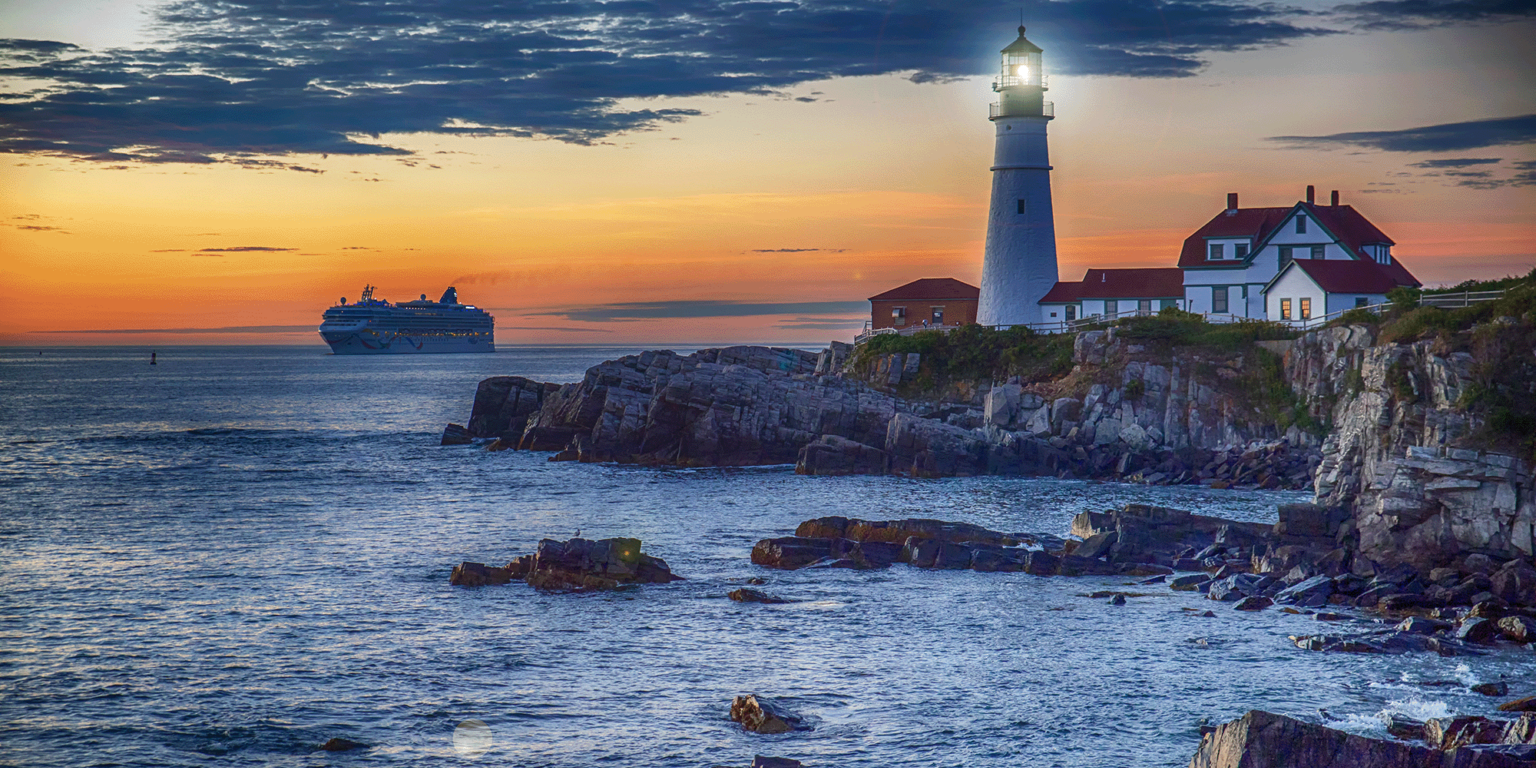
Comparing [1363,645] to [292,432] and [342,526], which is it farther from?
→ [292,432]

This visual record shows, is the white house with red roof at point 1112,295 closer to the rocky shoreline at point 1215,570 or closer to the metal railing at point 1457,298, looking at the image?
the metal railing at point 1457,298

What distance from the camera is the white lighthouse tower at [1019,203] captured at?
209 feet

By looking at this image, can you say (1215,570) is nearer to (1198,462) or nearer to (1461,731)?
(1461,731)

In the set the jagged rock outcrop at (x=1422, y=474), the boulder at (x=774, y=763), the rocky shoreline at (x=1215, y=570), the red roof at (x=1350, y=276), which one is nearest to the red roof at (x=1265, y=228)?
the red roof at (x=1350, y=276)

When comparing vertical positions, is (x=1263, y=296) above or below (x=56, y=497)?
above

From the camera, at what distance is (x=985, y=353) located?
6300 cm

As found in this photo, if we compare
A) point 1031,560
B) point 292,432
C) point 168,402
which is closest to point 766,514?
point 1031,560

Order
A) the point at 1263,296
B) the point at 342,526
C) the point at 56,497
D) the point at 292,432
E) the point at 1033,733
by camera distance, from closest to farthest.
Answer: the point at 1033,733, the point at 342,526, the point at 56,497, the point at 1263,296, the point at 292,432

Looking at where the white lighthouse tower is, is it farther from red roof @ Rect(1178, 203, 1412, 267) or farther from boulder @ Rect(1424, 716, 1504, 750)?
boulder @ Rect(1424, 716, 1504, 750)

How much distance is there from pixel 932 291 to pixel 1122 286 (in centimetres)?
1368

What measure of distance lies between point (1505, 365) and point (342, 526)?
3342cm

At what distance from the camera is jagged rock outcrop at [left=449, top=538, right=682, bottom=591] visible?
2716 cm

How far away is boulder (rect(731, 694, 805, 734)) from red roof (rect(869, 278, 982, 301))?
195 feet

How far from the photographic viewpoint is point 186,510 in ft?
133
